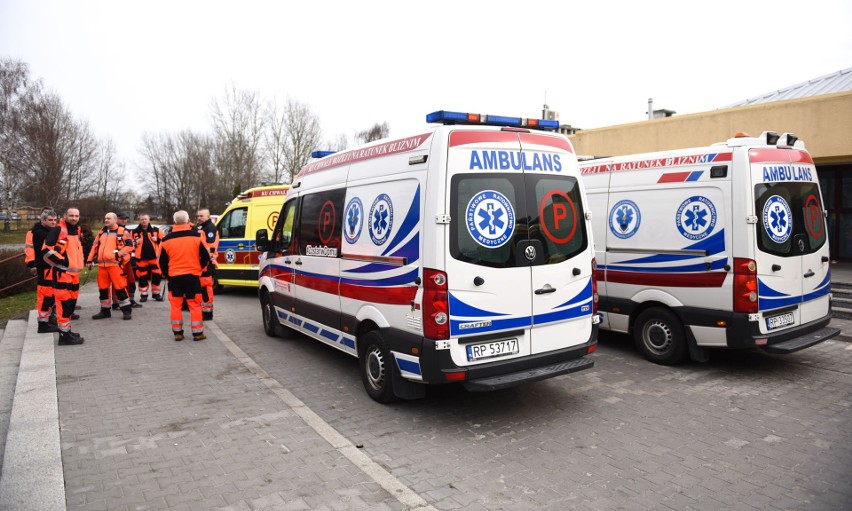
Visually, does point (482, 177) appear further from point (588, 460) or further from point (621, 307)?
point (621, 307)

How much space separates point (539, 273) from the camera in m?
4.86

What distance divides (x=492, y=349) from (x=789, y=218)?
397 cm

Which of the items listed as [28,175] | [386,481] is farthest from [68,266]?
[28,175]

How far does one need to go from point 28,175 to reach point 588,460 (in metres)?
41.3

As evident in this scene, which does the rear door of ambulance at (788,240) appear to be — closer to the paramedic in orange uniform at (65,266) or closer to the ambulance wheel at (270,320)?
the ambulance wheel at (270,320)

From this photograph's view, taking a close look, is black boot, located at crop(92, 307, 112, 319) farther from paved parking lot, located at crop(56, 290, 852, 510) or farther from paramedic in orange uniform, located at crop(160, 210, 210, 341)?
paved parking lot, located at crop(56, 290, 852, 510)

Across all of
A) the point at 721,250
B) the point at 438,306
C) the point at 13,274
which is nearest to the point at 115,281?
the point at 13,274

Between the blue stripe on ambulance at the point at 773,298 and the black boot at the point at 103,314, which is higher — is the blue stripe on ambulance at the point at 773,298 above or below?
above

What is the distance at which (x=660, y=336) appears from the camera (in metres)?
6.62

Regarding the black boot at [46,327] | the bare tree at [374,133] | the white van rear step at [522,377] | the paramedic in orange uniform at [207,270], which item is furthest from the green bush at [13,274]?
the bare tree at [374,133]

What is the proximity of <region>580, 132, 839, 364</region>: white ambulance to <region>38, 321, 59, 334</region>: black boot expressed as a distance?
8307 mm

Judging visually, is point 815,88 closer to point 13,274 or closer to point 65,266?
point 65,266

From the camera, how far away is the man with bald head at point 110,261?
9453 millimetres

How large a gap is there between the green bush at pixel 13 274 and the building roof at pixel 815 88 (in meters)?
20.7
